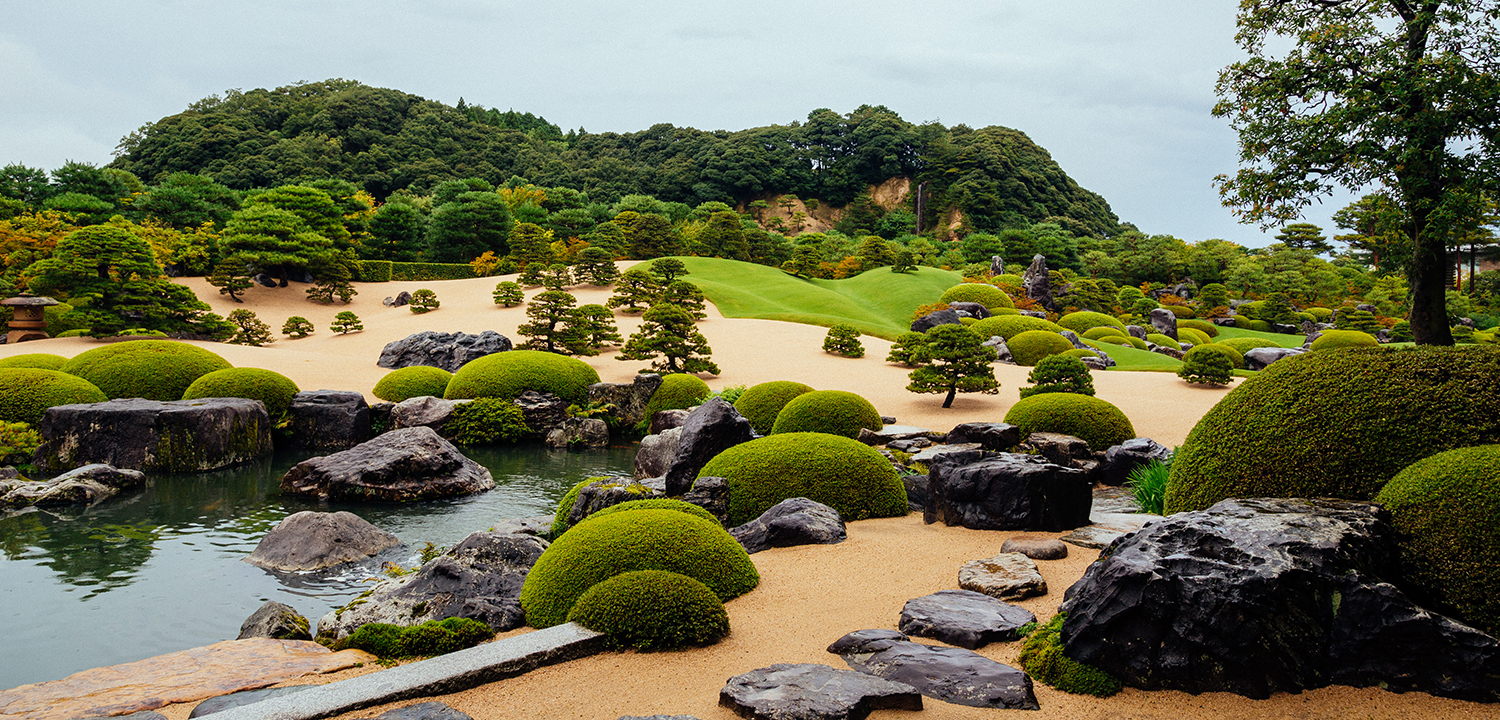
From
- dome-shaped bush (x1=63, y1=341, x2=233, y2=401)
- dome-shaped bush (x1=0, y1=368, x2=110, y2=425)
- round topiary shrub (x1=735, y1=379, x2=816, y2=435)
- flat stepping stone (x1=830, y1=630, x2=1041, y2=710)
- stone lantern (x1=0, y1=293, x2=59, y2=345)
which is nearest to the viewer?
flat stepping stone (x1=830, y1=630, x2=1041, y2=710)

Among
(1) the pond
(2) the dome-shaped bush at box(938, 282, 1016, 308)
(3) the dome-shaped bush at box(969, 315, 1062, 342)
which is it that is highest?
(2) the dome-shaped bush at box(938, 282, 1016, 308)

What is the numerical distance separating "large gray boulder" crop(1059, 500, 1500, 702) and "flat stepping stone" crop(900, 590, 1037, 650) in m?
0.64

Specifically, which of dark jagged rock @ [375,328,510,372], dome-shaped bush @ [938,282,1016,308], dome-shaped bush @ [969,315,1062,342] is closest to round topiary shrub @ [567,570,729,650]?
dark jagged rock @ [375,328,510,372]

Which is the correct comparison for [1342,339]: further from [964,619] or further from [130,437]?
[130,437]

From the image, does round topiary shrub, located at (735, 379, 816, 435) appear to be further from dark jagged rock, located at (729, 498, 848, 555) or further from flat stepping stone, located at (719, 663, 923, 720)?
flat stepping stone, located at (719, 663, 923, 720)

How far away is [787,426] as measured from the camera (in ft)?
37.8

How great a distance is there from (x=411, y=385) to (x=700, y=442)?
1096 cm

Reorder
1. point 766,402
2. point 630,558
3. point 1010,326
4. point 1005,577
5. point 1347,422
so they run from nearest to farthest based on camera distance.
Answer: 1. point 1347,422
2. point 630,558
3. point 1005,577
4. point 766,402
5. point 1010,326

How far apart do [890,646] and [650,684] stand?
1276 mm

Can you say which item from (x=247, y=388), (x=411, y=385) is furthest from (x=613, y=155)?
(x=247, y=388)

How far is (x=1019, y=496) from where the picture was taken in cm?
675

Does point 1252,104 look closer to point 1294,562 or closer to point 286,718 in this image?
point 1294,562

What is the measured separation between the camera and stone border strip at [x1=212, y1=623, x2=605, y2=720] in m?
3.51

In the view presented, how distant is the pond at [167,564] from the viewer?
602 cm
